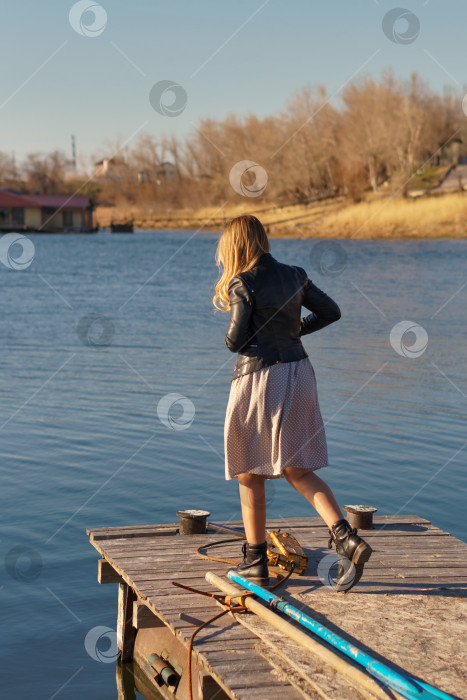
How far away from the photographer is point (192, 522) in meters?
5.73

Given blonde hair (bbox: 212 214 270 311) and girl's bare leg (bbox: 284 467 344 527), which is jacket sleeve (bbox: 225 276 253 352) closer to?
blonde hair (bbox: 212 214 270 311)

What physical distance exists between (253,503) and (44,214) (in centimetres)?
9155

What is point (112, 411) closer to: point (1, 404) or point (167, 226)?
point (1, 404)

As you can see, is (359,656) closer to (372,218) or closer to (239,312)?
(239,312)

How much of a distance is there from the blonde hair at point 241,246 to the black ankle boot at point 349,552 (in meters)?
1.27

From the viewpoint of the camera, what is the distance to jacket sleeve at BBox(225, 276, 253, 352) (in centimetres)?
447

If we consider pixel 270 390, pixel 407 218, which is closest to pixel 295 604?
pixel 270 390

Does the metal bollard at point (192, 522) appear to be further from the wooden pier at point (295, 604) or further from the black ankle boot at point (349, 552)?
the black ankle boot at point (349, 552)

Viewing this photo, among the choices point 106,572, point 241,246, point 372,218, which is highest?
point 372,218

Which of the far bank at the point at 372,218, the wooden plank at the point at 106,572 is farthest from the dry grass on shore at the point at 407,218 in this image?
the wooden plank at the point at 106,572

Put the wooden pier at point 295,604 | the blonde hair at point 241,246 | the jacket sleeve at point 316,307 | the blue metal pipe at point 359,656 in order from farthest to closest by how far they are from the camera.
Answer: the jacket sleeve at point 316,307 < the blonde hair at point 241,246 < the wooden pier at point 295,604 < the blue metal pipe at point 359,656

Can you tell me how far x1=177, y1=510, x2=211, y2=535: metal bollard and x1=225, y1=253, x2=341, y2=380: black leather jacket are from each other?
4.90ft

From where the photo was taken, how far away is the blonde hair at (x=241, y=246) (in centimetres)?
456

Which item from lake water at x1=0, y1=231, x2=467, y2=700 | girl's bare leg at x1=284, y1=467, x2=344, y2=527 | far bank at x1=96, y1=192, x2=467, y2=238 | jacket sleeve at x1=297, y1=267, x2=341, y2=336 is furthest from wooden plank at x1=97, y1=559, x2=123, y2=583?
far bank at x1=96, y1=192, x2=467, y2=238
